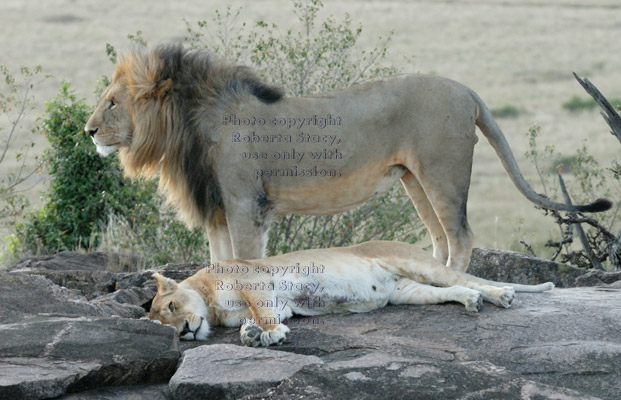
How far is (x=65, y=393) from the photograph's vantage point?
4.36 m

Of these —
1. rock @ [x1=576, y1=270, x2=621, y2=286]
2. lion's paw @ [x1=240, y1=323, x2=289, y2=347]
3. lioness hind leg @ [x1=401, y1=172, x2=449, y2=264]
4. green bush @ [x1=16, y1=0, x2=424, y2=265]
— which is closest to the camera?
lion's paw @ [x1=240, y1=323, x2=289, y2=347]

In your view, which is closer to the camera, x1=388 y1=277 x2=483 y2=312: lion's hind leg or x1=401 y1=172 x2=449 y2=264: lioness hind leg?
x1=388 y1=277 x2=483 y2=312: lion's hind leg

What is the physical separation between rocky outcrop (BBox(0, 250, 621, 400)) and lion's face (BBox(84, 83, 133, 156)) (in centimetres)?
110

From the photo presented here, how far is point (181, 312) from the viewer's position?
5.07m

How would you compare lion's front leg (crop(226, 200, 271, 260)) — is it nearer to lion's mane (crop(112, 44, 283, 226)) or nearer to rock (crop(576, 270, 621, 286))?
lion's mane (crop(112, 44, 283, 226))

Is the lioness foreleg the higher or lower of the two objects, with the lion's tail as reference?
lower

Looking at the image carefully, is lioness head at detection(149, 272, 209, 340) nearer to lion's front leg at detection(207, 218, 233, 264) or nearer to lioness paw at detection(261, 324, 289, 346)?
lioness paw at detection(261, 324, 289, 346)

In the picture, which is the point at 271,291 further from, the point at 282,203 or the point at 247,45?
the point at 247,45

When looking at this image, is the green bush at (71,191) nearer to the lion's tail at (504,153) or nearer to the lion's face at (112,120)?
the lion's face at (112,120)

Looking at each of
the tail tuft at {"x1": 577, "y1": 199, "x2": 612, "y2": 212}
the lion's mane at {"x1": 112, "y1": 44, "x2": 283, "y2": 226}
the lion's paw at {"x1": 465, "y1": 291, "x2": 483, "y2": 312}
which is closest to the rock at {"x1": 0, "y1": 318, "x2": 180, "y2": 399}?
the lion's mane at {"x1": 112, "y1": 44, "x2": 283, "y2": 226}

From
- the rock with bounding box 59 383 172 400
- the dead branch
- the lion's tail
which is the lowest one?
the rock with bounding box 59 383 172 400

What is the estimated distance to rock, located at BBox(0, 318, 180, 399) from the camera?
429cm

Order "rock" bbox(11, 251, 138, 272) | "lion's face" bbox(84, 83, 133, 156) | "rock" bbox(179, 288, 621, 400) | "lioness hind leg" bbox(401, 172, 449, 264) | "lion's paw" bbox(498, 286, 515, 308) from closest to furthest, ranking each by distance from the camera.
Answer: "rock" bbox(179, 288, 621, 400)
"lion's paw" bbox(498, 286, 515, 308)
"lion's face" bbox(84, 83, 133, 156)
"lioness hind leg" bbox(401, 172, 449, 264)
"rock" bbox(11, 251, 138, 272)

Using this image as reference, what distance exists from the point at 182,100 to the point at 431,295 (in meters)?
2.04
